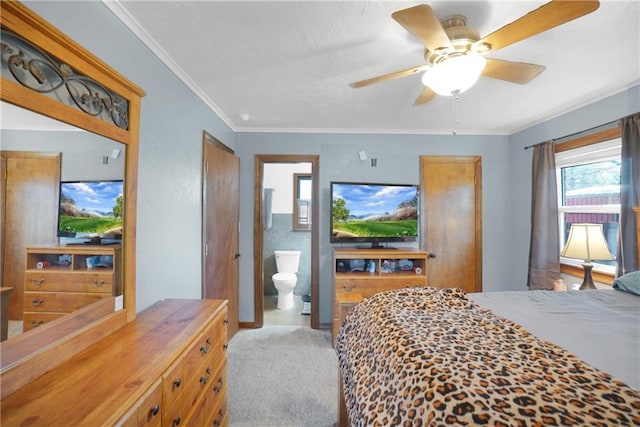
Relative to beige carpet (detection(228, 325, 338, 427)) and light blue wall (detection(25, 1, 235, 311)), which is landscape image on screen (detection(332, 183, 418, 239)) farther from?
light blue wall (detection(25, 1, 235, 311))

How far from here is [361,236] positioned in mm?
2949

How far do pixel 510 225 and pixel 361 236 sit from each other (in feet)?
6.52

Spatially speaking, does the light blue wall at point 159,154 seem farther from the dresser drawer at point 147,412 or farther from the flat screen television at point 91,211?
the dresser drawer at point 147,412

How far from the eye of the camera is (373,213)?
2951mm

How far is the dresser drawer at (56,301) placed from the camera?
33.8 inches

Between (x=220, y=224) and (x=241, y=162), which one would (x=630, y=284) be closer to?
(x=220, y=224)

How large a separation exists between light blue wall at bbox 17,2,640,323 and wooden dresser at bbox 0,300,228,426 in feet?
1.17

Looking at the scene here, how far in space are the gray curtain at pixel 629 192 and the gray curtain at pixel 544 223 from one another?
0.61 m

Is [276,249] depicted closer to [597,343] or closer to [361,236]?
[361,236]

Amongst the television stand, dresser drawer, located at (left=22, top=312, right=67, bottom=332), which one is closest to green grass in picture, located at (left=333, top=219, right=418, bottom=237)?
the television stand

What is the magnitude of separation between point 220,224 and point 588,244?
3.20m

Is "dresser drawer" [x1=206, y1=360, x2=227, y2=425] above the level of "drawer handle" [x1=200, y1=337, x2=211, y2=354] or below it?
below

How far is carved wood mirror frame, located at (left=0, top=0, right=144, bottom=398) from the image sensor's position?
76 cm

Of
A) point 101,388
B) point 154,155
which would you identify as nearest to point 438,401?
point 101,388
